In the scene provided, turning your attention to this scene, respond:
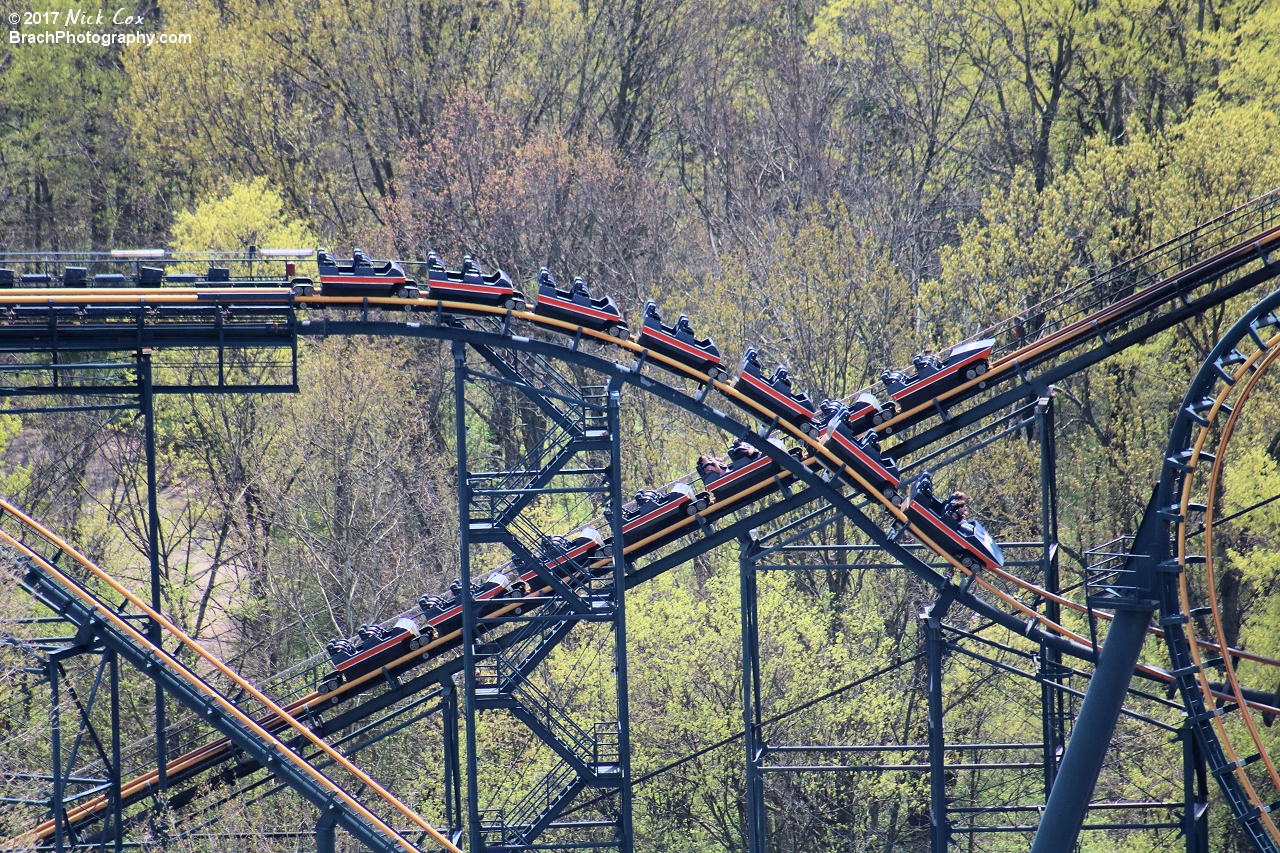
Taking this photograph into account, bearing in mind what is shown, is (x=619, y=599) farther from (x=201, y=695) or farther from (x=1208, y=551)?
(x=1208, y=551)

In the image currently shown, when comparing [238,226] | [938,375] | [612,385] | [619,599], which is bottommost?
[619,599]

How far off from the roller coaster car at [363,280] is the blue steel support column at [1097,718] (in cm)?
975

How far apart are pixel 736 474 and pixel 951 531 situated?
118 inches

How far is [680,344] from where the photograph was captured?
19.4 meters

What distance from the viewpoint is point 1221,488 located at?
96.1ft

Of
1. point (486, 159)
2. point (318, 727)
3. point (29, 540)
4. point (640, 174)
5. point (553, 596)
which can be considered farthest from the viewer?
point (640, 174)

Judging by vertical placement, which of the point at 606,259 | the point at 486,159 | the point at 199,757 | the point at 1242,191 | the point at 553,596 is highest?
the point at 486,159

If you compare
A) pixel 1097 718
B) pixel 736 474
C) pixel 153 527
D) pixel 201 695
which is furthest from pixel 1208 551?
pixel 153 527

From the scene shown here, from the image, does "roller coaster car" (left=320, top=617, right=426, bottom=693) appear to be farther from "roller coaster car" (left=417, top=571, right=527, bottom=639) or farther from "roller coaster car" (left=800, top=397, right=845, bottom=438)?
"roller coaster car" (left=800, top=397, right=845, bottom=438)

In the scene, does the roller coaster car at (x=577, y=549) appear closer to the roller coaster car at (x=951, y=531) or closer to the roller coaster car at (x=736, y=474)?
the roller coaster car at (x=736, y=474)

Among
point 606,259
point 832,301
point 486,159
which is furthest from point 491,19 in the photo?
point 832,301

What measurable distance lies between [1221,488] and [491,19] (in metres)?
22.2

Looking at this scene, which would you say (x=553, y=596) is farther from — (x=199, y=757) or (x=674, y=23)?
(x=674, y=23)

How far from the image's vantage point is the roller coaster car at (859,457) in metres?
19.8
